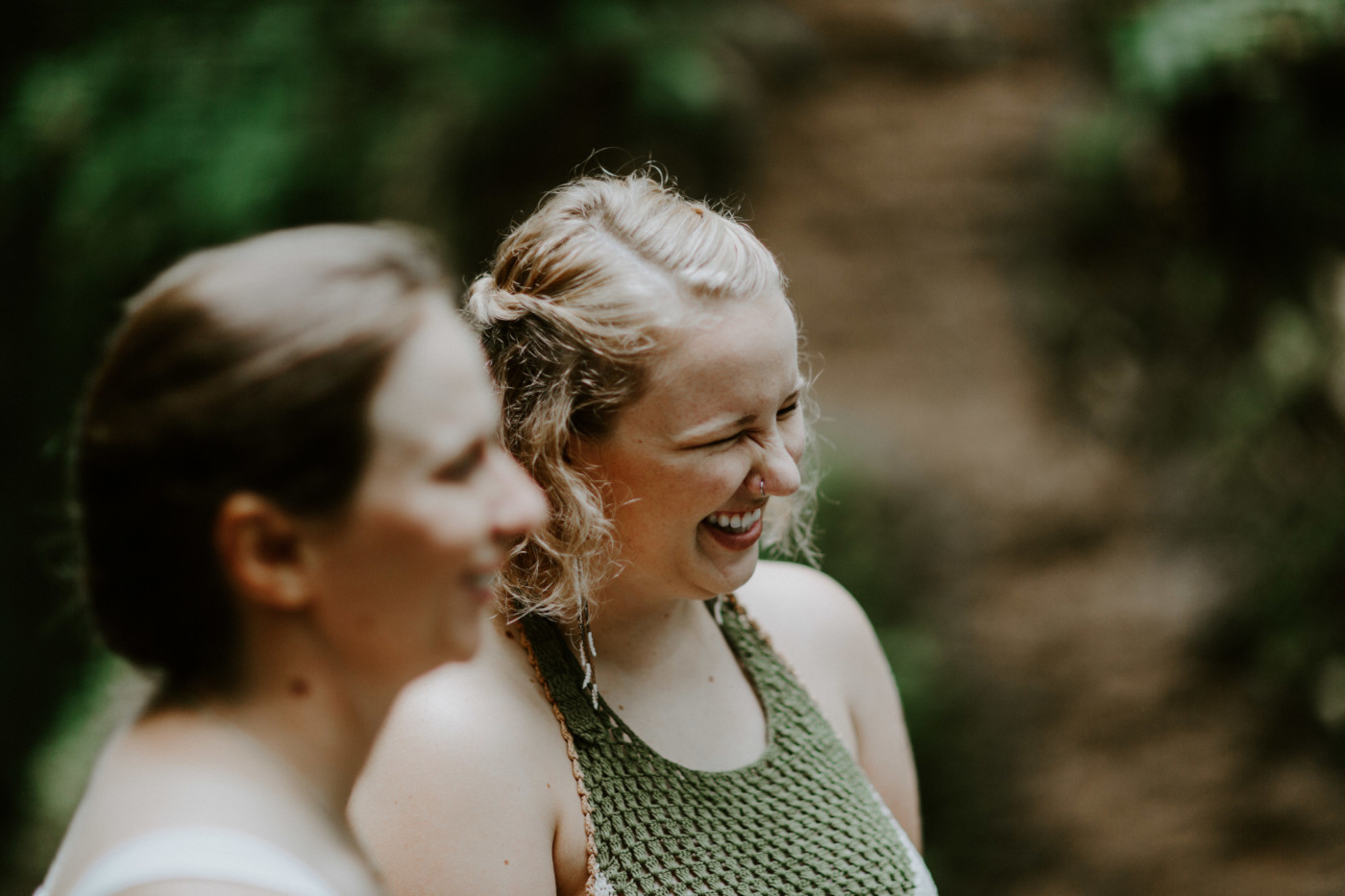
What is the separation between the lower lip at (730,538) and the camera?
1.58 m

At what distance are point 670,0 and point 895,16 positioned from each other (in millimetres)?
1195

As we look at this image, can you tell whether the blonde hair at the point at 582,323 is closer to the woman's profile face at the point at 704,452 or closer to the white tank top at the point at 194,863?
the woman's profile face at the point at 704,452

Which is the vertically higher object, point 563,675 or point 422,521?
point 563,675

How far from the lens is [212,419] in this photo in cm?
82

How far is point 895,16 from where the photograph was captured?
Result: 4863mm

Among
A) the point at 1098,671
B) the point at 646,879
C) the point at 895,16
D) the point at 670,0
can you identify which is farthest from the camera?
the point at 895,16

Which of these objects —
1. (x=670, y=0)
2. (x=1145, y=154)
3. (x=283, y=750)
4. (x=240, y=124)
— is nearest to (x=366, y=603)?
(x=283, y=750)

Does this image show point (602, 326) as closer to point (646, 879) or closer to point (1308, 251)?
point (646, 879)

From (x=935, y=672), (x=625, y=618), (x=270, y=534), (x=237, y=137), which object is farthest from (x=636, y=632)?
(x=935, y=672)

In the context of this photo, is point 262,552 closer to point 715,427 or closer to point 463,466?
point 463,466

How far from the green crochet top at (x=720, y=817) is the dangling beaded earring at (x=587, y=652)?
0.01 metres

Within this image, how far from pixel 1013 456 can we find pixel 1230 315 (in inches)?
43.3

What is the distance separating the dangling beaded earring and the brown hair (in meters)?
0.74

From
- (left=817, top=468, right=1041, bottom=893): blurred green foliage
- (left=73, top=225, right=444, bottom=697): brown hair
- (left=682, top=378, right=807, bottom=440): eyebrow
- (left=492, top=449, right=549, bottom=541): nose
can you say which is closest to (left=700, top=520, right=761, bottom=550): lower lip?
(left=682, top=378, right=807, bottom=440): eyebrow
